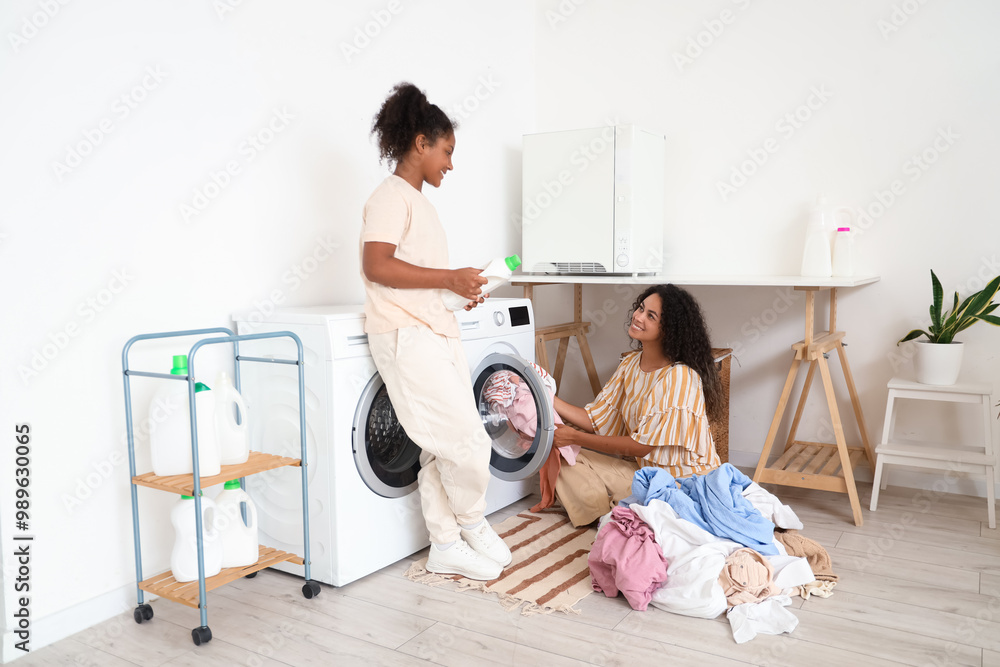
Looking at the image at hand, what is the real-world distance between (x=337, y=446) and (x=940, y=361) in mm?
2158

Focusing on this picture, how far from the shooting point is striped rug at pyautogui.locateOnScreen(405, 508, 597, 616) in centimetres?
203

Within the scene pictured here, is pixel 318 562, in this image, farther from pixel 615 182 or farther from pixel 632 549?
pixel 615 182

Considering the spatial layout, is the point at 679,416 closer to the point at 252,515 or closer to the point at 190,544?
the point at 252,515

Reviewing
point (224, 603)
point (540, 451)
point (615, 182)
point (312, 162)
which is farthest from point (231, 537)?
point (615, 182)

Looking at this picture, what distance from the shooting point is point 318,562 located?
6.98ft

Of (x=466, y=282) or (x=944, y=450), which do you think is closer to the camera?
(x=466, y=282)

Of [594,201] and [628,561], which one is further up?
[594,201]

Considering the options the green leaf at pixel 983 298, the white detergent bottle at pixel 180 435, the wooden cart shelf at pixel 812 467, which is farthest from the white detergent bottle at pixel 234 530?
the green leaf at pixel 983 298

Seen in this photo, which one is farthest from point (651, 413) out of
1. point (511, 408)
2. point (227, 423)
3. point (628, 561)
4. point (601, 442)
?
point (227, 423)

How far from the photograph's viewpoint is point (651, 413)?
243cm

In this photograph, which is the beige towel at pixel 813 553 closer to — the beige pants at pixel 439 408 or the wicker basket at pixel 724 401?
the wicker basket at pixel 724 401

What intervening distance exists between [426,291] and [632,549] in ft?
2.99

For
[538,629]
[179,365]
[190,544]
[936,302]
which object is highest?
[936,302]

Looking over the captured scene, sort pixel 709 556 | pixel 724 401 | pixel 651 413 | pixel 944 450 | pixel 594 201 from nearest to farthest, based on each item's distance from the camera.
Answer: pixel 709 556 < pixel 651 413 < pixel 944 450 < pixel 724 401 < pixel 594 201
